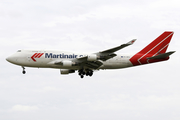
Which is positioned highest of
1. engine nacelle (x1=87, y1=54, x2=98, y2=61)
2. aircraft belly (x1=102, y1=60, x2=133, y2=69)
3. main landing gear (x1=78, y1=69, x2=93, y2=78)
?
engine nacelle (x1=87, y1=54, x2=98, y2=61)

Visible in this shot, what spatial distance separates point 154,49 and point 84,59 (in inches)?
481

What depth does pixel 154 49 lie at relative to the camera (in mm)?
53844

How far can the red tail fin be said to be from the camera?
52406 mm

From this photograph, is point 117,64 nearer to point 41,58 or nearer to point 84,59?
point 84,59

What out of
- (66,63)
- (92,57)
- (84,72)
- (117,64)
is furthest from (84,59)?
(117,64)

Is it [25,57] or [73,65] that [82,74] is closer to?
[73,65]

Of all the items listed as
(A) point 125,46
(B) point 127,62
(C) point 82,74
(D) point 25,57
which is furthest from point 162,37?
(D) point 25,57

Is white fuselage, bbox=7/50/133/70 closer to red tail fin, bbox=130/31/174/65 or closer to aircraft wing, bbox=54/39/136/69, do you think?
aircraft wing, bbox=54/39/136/69

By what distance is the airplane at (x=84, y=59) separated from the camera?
4870cm

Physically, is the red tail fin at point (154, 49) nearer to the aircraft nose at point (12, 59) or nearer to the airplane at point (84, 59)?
the airplane at point (84, 59)

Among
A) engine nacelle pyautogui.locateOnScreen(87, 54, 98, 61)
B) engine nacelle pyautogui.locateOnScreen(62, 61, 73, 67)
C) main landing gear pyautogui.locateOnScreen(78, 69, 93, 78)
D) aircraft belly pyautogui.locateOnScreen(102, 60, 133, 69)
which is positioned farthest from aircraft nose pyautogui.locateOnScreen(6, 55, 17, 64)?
aircraft belly pyautogui.locateOnScreen(102, 60, 133, 69)

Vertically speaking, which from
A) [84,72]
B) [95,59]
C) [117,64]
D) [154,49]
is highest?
[154,49]

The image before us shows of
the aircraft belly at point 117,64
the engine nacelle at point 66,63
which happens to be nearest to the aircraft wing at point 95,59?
the engine nacelle at point 66,63

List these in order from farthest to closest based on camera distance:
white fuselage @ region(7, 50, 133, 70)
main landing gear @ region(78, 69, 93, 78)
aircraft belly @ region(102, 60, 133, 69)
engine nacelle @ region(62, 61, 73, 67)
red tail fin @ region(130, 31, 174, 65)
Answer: red tail fin @ region(130, 31, 174, 65)
main landing gear @ region(78, 69, 93, 78)
aircraft belly @ region(102, 60, 133, 69)
white fuselage @ region(7, 50, 133, 70)
engine nacelle @ region(62, 61, 73, 67)
